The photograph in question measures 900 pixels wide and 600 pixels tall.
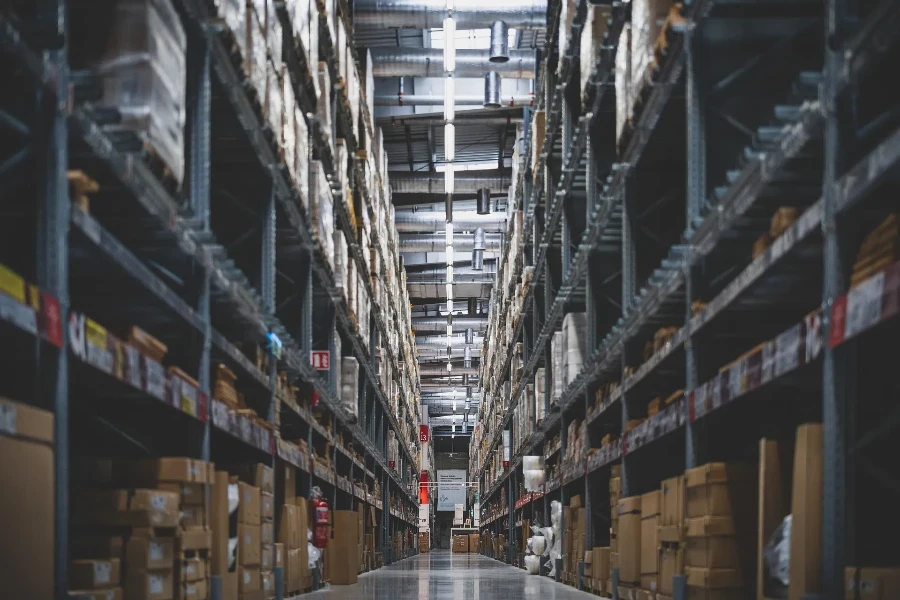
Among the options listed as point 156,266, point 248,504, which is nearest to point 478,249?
point 248,504

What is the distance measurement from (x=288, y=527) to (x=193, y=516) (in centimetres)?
289

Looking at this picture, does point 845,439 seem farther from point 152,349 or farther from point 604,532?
point 604,532

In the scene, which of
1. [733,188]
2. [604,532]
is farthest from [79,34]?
[604,532]

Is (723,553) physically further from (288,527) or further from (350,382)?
(350,382)

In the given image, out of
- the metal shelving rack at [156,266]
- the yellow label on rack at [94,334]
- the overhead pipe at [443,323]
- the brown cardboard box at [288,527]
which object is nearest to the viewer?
the metal shelving rack at [156,266]

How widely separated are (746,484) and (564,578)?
642 centimetres

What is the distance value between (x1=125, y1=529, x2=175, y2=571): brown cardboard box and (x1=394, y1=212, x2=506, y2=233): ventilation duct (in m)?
20.4

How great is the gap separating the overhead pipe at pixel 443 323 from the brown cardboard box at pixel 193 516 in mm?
29239

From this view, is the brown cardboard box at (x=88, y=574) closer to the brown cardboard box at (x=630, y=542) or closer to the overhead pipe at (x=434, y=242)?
the brown cardboard box at (x=630, y=542)

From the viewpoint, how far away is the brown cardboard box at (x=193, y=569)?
5.42 m

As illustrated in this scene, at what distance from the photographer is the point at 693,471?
5.81 metres

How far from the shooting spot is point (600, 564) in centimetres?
915

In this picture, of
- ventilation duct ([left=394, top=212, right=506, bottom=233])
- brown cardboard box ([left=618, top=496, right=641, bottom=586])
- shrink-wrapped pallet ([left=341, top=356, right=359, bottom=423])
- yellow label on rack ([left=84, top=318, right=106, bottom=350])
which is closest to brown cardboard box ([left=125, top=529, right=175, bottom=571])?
yellow label on rack ([left=84, top=318, right=106, bottom=350])

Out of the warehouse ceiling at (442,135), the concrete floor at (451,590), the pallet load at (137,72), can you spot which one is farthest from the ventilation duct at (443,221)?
the pallet load at (137,72)
